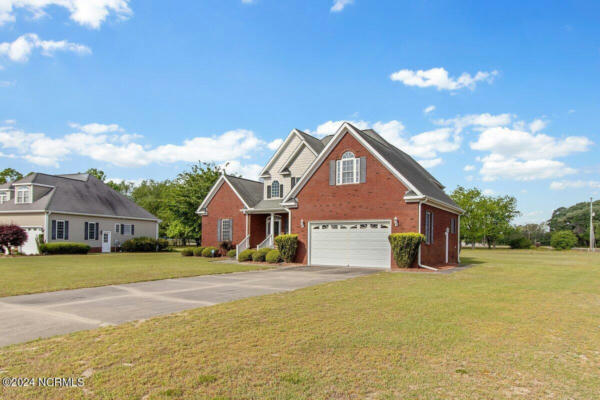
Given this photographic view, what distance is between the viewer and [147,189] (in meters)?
88.8

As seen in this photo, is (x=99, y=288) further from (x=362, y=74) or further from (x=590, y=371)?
(x=362, y=74)

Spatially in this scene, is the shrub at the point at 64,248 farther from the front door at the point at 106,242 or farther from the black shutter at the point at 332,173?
the black shutter at the point at 332,173

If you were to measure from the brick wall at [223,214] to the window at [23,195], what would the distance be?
672 inches

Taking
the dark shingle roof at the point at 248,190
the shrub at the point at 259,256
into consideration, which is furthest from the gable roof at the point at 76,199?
the shrub at the point at 259,256

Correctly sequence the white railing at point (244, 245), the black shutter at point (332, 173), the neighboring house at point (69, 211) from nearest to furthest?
the black shutter at point (332, 173)
the white railing at point (244, 245)
the neighboring house at point (69, 211)

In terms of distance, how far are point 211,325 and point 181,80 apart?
682 inches

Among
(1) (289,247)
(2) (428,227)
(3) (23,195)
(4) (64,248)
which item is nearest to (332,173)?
(1) (289,247)

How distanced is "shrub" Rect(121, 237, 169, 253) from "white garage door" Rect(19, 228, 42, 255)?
7.96 m

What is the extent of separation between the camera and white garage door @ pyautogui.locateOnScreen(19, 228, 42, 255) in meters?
33.6

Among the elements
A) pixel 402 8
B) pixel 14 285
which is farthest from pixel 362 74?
→ pixel 14 285

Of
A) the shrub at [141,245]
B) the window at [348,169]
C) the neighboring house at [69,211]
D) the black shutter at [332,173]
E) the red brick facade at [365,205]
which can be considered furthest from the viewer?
the shrub at [141,245]

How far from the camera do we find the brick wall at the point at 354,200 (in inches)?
795

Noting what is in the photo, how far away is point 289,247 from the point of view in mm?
23297

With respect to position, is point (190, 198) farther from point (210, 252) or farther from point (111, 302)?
point (111, 302)
